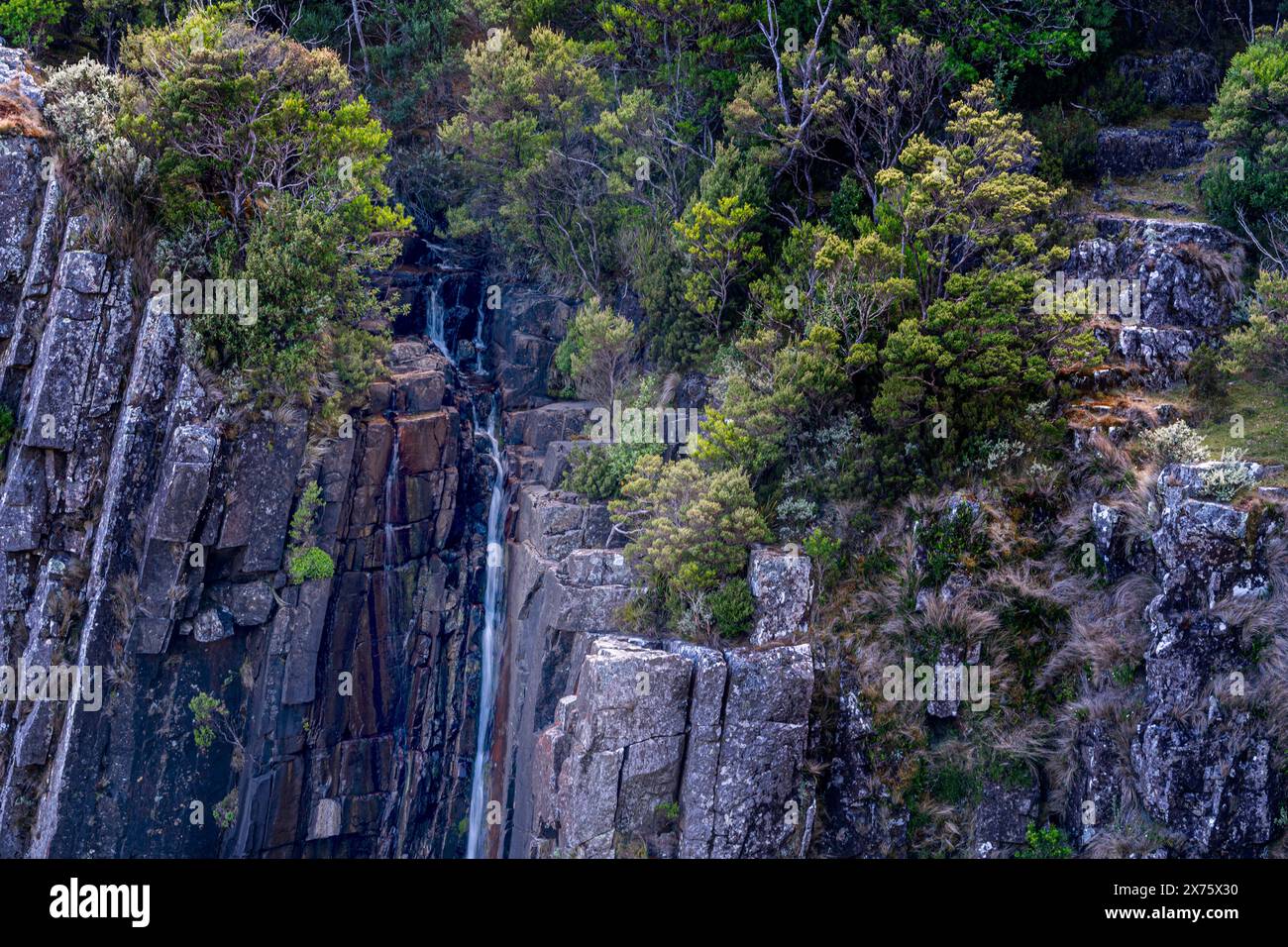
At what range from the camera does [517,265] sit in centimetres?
3095

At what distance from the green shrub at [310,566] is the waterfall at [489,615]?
15.6 feet

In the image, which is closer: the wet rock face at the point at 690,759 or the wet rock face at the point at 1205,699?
the wet rock face at the point at 1205,699

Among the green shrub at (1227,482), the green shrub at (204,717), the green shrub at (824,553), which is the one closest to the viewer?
the green shrub at (1227,482)

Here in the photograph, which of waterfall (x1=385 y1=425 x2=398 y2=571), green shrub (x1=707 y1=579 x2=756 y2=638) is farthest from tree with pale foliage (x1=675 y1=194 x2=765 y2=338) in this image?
waterfall (x1=385 y1=425 x2=398 y2=571)

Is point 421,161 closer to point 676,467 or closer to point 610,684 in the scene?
point 676,467

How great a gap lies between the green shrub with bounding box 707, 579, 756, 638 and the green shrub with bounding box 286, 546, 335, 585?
404 inches

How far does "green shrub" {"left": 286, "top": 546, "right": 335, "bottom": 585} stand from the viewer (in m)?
24.2

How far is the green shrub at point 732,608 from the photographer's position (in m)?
20.5

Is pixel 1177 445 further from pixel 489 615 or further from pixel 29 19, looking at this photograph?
pixel 29 19

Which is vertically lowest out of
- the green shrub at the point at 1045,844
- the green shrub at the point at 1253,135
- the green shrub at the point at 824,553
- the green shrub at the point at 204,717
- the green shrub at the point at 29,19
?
the green shrub at the point at 1045,844

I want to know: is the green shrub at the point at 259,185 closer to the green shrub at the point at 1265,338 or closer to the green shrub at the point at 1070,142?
the green shrub at the point at 1070,142

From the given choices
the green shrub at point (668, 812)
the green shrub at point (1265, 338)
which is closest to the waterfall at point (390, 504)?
the green shrub at point (668, 812)

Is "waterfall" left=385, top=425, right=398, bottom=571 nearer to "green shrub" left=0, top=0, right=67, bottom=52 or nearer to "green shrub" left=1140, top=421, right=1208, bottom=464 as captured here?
"green shrub" left=0, top=0, right=67, bottom=52
